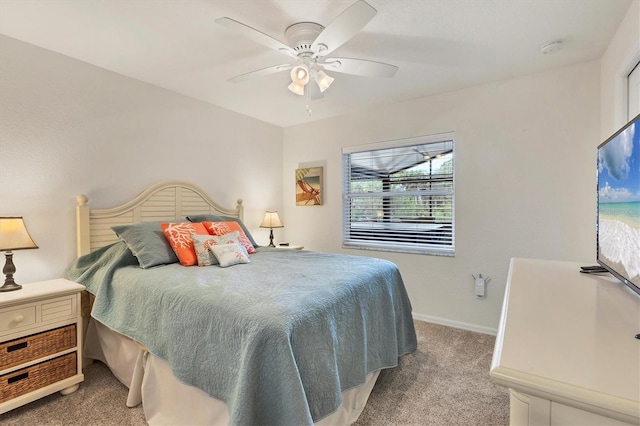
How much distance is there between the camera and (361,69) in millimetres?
2031

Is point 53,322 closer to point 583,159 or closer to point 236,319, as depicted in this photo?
point 236,319

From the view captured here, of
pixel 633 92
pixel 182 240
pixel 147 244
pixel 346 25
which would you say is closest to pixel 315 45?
pixel 346 25

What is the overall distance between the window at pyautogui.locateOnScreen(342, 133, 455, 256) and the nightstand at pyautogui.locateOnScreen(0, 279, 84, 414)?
2.77 m

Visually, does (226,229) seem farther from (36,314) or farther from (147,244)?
(36,314)

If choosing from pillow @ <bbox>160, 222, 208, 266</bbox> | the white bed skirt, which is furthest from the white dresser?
pillow @ <bbox>160, 222, 208, 266</bbox>

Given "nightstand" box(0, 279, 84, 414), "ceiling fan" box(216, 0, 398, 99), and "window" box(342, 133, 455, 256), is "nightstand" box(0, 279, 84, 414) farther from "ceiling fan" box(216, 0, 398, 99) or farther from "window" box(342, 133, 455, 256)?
"window" box(342, 133, 455, 256)

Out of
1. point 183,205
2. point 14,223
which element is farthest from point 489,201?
point 14,223

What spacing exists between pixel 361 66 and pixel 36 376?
2838 millimetres

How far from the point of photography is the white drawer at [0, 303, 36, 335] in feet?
5.67

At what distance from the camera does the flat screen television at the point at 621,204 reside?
104cm

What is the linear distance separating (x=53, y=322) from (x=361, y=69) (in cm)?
262

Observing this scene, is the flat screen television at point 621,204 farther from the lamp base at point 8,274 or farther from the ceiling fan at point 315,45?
the lamp base at point 8,274

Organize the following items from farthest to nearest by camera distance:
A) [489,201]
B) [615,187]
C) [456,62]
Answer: [489,201] → [456,62] → [615,187]

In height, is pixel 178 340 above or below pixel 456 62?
below
